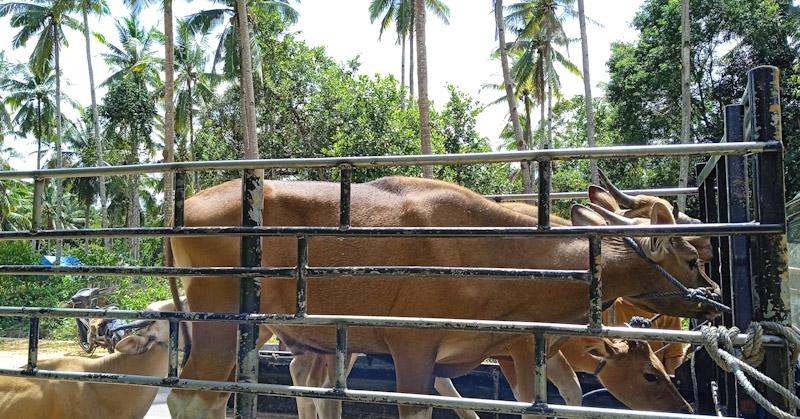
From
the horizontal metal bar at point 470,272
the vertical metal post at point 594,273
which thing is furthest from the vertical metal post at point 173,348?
the vertical metal post at point 594,273

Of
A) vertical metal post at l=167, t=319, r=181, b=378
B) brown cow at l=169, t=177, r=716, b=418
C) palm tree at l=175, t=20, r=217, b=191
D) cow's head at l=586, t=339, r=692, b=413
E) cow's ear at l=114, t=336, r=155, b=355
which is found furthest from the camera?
palm tree at l=175, t=20, r=217, b=191

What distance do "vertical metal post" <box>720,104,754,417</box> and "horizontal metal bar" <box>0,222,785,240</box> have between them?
0.33m

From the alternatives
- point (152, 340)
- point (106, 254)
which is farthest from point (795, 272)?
point (106, 254)

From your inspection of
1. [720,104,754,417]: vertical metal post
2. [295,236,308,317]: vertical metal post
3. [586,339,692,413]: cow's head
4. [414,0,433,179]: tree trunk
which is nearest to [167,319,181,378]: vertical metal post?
[295,236,308,317]: vertical metal post

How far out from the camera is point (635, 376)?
5.24 metres

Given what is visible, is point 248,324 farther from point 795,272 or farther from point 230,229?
point 795,272

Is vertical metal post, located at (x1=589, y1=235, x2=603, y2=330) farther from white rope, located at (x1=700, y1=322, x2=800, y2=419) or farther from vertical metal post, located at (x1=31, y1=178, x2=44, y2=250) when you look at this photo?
vertical metal post, located at (x1=31, y1=178, x2=44, y2=250)

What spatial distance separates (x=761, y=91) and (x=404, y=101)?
23795 mm

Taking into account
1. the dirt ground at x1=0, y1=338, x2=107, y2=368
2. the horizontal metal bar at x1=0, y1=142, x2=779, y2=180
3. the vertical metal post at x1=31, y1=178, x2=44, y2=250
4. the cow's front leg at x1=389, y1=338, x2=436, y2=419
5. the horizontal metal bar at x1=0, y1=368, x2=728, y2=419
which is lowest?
the dirt ground at x1=0, y1=338, x2=107, y2=368

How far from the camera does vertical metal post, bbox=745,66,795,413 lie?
2.38m

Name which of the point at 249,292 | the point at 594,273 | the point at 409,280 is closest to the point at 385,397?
the point at 249,292

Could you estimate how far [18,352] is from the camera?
17.3 metres

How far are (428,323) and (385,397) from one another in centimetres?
34

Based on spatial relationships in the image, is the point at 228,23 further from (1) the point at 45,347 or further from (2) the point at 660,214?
(2) the point at 660,214
